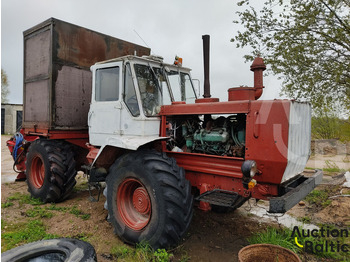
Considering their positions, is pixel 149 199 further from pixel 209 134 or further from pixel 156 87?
pixel 156 87

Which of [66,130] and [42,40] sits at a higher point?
[42,40]

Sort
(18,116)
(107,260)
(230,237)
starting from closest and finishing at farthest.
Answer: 1. (107,260)
2. (230,237)
3. (18,116)

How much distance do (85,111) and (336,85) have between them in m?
7.53

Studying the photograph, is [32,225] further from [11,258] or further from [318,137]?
[318,137]

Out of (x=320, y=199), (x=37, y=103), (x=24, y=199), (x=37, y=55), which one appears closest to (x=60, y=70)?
(x=37, y=55)

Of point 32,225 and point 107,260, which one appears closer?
point 107,260

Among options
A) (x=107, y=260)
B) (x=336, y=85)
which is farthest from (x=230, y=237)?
(x=336, y=85)

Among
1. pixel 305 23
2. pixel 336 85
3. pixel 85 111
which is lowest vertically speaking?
pixel 85 111

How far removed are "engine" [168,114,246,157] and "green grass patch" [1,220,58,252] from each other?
7.82ft

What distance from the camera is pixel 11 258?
3.06m

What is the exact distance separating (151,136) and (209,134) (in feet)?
3.00

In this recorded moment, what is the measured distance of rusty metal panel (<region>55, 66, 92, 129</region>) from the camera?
5750 mm

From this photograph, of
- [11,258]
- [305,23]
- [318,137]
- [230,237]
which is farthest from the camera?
[318,137]

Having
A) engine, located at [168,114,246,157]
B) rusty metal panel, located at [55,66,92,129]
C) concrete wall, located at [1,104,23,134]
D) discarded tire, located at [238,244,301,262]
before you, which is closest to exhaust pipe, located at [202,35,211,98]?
engine, located at [168,114,246,157]
